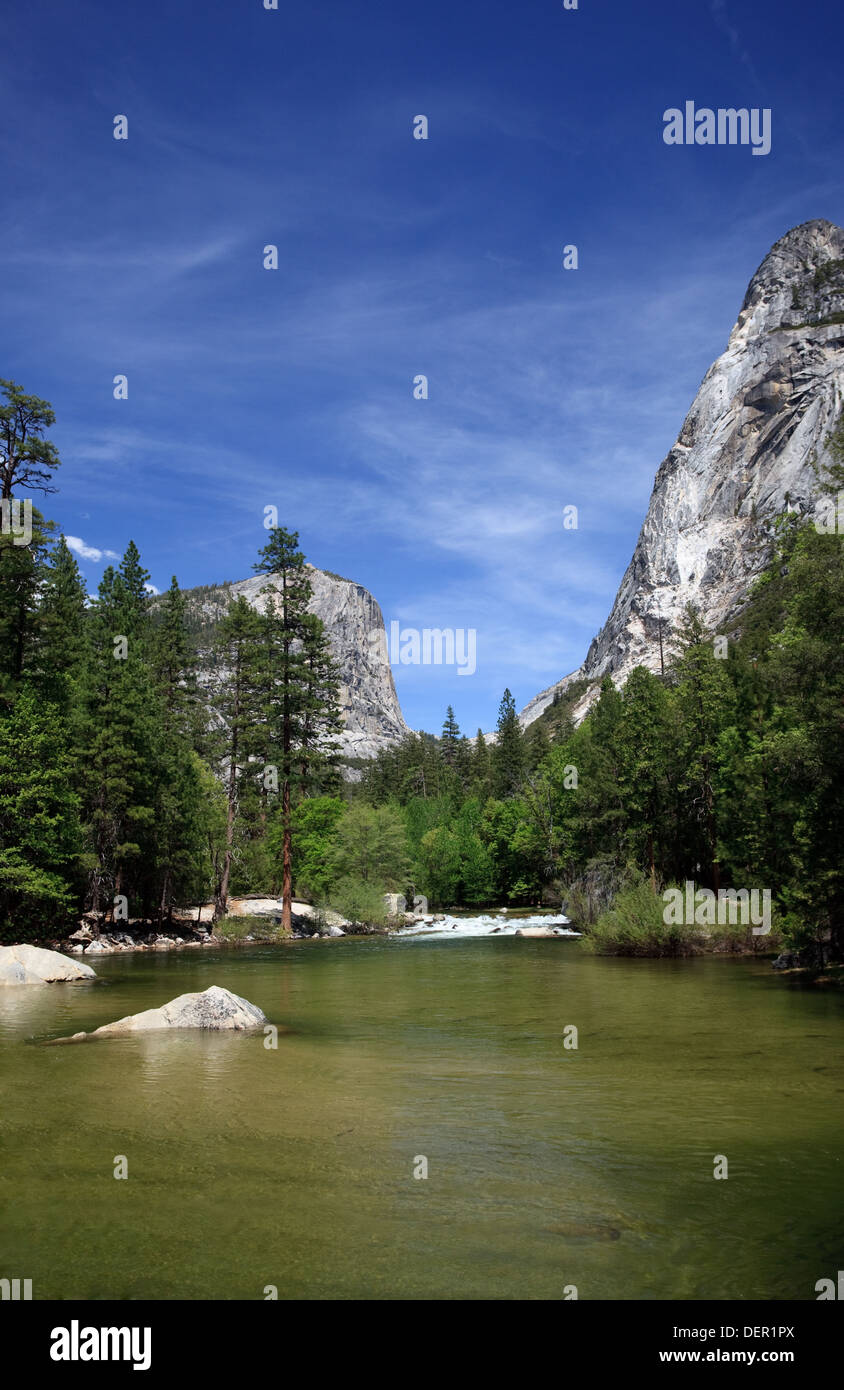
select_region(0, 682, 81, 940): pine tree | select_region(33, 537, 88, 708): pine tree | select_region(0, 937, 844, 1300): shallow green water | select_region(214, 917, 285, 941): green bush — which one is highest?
select_region(33, 537, 88, 708): pine tree

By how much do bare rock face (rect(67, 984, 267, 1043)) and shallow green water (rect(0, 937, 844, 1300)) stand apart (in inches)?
26.9

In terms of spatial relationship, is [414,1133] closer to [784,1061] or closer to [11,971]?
[784,1061]

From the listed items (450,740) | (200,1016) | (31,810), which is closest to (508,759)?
(450,740)

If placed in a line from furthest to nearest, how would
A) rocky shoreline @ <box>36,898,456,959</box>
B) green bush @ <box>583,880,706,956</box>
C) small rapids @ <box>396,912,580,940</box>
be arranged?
small rapids @ <box>396,912,580,940</box>
rocky shoreline @ <box>36,898,456,959</box>
green bush @ <box>583,880,706,956</box>

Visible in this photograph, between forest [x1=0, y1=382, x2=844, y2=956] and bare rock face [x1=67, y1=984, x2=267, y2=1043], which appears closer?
bare rock face [x1=67, y1=984, x2=267, y2=1043]

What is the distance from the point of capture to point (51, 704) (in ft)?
107

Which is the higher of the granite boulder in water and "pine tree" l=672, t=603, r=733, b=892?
"pine tree" l=672, t=603, r=733, b=892

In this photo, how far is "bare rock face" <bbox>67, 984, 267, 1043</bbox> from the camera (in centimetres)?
1662


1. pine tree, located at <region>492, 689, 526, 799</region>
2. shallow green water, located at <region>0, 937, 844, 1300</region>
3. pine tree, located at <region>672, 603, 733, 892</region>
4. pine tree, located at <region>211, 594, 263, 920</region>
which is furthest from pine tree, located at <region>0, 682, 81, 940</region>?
pine tree, located at <region>492, 689, 526, 799</region>

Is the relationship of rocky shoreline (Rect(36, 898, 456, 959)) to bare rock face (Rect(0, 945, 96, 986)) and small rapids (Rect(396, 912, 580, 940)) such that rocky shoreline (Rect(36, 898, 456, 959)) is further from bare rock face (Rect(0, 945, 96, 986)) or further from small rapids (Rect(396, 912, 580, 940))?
bare rock face (Rect(0, 945, 96, 986))

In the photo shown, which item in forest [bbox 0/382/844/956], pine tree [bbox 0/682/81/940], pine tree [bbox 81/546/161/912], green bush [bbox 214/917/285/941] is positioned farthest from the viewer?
green bush [bbox 214/917/285/941]

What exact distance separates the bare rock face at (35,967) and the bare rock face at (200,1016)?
337 inches
